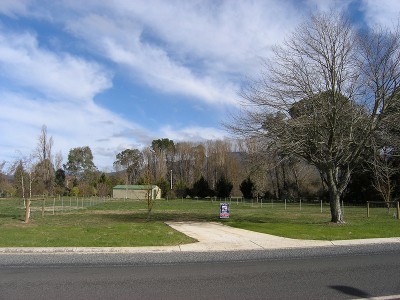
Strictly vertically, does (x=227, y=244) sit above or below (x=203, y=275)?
below

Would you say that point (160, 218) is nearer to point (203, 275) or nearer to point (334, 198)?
point (334, 198)

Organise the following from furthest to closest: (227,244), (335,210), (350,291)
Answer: (335,210)
(227,244)
(350,291)

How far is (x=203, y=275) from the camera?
27.6 ft

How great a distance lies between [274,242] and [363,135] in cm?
945

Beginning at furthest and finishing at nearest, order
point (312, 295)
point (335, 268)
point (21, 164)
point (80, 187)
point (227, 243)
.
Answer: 1. point (80, 187)
2. point (21, 164)
3. point (227, 243)
4. point (335, 268)
5. point (312, 295)

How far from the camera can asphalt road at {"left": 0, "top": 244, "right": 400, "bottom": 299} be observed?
681cm

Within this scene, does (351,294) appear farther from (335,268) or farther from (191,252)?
(191,252)

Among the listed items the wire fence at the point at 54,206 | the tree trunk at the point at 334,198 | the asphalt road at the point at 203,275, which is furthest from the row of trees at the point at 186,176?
the asphalt road at the point at 203,275

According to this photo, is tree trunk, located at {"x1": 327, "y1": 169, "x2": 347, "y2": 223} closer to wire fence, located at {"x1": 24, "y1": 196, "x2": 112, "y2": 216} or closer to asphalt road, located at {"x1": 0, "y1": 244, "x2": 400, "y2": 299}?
asphalt road, located at {"x1": 0, "y1": 244, "x2": 400, "y2": 299}

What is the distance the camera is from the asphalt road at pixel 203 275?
6.81m

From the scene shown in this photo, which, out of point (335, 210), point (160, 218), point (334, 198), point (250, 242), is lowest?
point (160, 218)

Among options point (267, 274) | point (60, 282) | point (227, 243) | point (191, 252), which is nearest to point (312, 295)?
point (267, 274)


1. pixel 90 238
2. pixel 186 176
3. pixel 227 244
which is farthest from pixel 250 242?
pixel 186 176

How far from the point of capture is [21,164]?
65.5 meters
